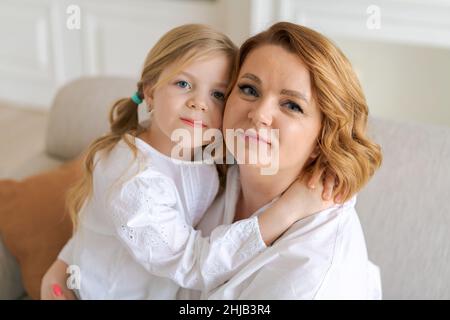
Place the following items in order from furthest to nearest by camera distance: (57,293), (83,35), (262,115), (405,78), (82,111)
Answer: (83,35) < (405,78) < (82,111) < (57,293) < (262,115)

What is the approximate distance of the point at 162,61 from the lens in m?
1.12

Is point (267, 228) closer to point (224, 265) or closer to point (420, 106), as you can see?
point (224, 265)

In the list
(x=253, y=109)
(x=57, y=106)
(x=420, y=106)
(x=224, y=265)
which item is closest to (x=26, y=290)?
(x=57, y=106)

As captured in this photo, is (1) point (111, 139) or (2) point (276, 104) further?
(1) point (111, 139)

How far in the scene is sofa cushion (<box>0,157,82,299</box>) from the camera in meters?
1.52

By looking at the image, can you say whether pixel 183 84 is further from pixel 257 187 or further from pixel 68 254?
pixel 68 254

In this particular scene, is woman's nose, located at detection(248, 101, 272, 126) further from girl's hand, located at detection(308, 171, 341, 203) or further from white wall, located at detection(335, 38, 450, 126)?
white wall, located at detection(335, 38, 450, 126)

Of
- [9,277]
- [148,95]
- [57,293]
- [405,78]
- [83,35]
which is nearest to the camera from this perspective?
[148,95]

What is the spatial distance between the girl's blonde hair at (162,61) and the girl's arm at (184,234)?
5.0 inches

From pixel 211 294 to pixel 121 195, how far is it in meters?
0.28

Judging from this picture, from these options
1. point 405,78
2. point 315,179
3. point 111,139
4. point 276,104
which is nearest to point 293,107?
point 276,104

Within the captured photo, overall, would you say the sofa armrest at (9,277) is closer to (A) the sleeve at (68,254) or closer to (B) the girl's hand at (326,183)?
(A) the sleeve at (68,254)

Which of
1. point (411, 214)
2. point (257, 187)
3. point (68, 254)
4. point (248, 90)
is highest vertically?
point (248, 90)

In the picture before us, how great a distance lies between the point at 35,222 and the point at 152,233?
0.61 metres
